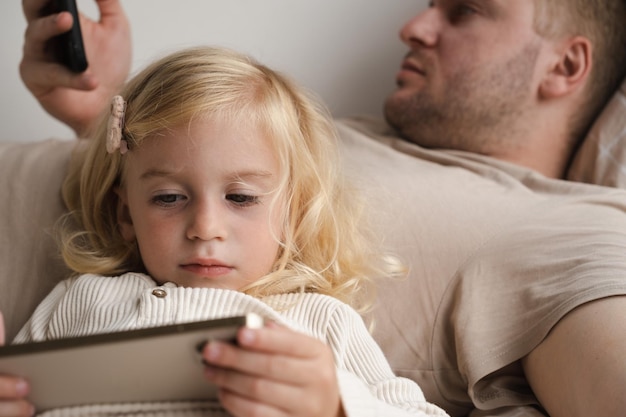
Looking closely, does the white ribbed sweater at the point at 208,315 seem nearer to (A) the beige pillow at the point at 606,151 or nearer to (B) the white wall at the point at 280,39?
(A) the beige pillow at the point at 606,151

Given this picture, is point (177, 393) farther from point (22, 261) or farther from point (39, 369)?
point (22, 261)

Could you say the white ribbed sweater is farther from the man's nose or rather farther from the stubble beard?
the man's nose

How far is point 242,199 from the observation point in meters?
1.17

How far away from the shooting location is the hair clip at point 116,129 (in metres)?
1.20

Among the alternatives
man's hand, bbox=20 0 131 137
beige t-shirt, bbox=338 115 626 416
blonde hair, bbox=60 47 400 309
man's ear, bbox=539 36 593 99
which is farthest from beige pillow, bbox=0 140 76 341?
man's ear, bbox=539 36 593 99

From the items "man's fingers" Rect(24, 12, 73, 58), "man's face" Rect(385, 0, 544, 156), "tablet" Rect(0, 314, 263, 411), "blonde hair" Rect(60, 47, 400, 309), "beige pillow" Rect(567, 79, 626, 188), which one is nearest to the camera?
"tablet" Rect(0, 314, 263, 411)

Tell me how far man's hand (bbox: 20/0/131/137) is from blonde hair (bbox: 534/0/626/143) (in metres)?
0.94

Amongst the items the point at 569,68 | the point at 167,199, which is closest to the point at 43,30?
the point at 167,199

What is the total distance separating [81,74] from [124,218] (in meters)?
0.37

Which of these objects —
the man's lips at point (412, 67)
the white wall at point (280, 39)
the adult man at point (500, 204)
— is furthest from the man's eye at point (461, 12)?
the white wall at point (280, 39)

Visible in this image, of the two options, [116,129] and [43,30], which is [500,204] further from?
[43,30]

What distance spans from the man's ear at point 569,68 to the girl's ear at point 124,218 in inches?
39.4

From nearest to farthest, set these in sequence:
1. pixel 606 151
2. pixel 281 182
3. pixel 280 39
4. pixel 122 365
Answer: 1. pixel 122 365
2. pixel 281 182
3. pixel 606 151
4. pixel 280 39

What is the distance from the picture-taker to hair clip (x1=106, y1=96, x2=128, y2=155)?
3.93 ft
